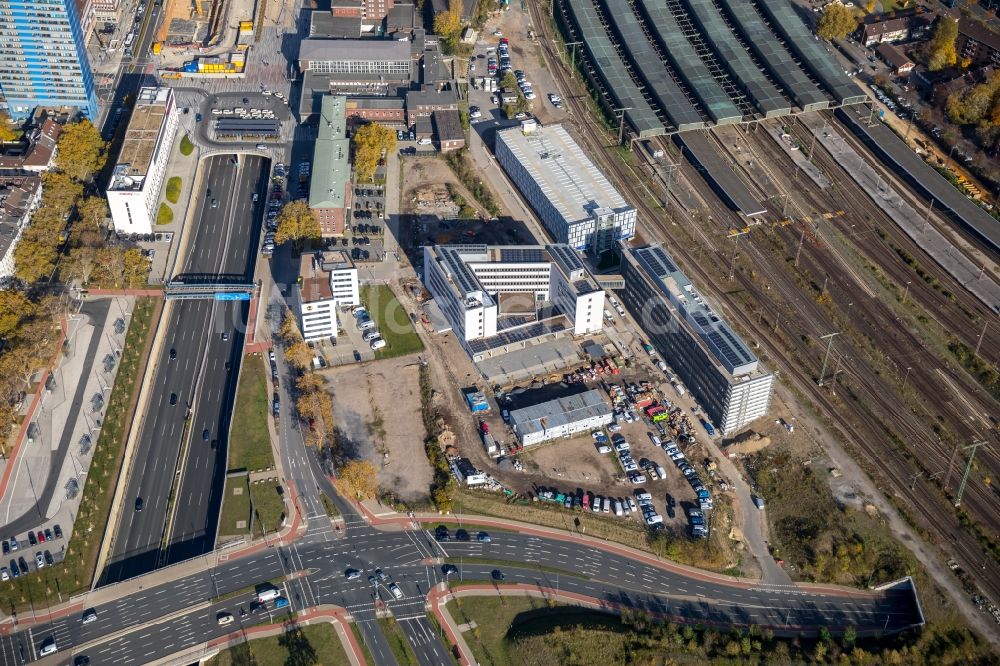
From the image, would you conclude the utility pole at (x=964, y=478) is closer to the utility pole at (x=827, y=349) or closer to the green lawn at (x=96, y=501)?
the utility pole at (x=827, y=349)

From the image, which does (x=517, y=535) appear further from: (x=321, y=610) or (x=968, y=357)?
(x=968, y=357)

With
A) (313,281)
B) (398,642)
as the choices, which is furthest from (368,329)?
(398,642)

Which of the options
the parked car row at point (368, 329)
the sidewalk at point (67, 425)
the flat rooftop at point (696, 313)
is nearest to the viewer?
the sidewalk at point (67, 425)

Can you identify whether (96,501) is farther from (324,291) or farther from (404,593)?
(324,291)

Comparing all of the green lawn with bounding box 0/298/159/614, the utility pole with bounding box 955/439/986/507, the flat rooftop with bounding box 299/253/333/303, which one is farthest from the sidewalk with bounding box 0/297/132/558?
the utility pole with bounding box 955/439/986/507

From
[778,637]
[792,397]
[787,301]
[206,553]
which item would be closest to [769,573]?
[778,637]

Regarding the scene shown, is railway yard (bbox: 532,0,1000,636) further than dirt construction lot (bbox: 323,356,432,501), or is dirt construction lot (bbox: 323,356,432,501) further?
dirt construction lot (bbox: 323,356,432,501)

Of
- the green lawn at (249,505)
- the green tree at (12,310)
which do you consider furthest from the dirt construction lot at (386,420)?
the green tree at (12,310)

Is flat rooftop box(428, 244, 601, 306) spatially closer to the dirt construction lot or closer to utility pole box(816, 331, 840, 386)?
the dirt construction lot
